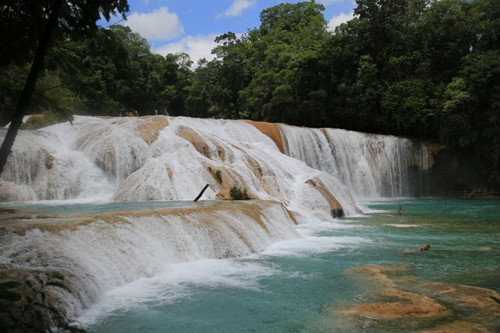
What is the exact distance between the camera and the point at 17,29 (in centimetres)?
396

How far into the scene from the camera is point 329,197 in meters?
17.0

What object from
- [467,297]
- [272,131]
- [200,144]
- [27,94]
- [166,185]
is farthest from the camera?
[272,131]

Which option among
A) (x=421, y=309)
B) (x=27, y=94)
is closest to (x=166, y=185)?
(x=421, y=309)

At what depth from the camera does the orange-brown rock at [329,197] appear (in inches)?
652

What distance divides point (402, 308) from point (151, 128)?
15664 millimetres

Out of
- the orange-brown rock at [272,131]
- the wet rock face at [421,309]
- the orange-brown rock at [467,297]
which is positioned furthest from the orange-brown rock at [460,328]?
the orange-brown rock at [272,131]

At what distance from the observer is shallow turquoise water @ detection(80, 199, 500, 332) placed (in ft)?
17.4

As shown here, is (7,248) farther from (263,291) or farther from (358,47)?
(358,47)

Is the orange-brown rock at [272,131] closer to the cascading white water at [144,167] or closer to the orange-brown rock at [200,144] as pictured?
the cascading white water at [144,167]

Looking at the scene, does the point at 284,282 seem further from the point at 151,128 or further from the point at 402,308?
the point at 151,128

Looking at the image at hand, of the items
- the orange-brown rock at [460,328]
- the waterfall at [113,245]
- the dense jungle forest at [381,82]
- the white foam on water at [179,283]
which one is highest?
the dense jungle forest at [381,82]

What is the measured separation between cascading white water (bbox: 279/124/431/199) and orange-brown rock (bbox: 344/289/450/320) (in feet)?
64.0

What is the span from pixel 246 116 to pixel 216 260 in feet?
110

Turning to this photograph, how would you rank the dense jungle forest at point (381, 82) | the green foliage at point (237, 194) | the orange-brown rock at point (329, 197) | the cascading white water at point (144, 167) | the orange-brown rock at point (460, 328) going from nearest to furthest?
1. the orange-brown rock at point (460, 328)
2. the green foliage at point (237, 194)
3. the cascading white water at point (144, 167)
4. the orange-brown rock at point (329, 197)
5. the dense jungle forest at point (381, 82)
